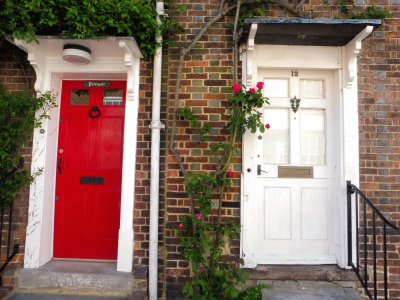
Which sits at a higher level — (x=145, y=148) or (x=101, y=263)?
(x=145, y=148)

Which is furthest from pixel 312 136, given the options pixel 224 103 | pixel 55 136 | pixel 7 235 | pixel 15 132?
pixel 7 235

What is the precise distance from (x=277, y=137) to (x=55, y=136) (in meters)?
2.74

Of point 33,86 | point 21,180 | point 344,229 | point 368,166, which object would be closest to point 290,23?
Answer: point 368,166

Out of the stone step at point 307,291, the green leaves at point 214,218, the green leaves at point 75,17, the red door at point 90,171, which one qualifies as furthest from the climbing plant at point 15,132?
the stone step at point 307,291

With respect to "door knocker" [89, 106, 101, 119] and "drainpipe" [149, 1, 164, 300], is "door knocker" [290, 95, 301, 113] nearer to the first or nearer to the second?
"drainpipe" [149, 1, 164, 300]

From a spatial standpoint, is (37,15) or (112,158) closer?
(37,15)

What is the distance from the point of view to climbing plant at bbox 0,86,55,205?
330 cm

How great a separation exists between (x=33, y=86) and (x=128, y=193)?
173cm

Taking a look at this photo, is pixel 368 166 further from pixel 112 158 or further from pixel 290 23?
pixel 112 158

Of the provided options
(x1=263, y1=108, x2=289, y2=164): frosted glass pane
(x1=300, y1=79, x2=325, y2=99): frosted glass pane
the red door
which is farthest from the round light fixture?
(x1=300, y1=79, x2=325, y2=99): frosted glass pane

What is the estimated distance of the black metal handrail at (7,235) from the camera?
11.4 ft

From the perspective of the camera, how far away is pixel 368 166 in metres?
3.57

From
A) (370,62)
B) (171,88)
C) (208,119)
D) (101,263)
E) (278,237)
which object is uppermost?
(370,62)

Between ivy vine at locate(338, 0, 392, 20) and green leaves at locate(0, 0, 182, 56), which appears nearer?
green leaves at locate(0, 0, 182, 56)
